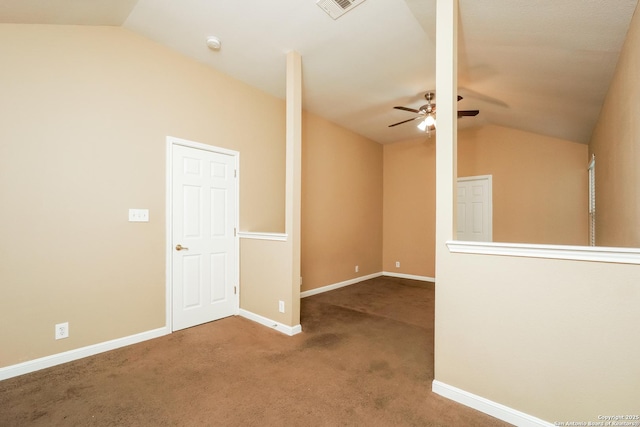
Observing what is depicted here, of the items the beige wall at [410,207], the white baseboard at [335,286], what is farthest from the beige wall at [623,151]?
the white baseboard at [335,286]

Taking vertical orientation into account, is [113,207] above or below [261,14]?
below

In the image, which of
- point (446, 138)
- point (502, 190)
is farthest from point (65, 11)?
point (502, 190)

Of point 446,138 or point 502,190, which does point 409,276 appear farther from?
point 446,138

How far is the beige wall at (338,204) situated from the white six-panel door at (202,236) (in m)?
1.31

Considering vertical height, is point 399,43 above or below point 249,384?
above

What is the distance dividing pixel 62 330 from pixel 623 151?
15.7ft

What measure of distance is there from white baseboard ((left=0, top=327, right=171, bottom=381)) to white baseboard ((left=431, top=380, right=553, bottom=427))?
2.73 m

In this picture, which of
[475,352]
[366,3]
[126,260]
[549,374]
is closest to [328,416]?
[475,352]

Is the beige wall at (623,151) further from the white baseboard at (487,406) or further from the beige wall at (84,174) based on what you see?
the beige wall at (84,174)

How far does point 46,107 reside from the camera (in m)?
2.27

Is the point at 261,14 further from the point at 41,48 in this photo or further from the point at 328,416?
the point at 328,416

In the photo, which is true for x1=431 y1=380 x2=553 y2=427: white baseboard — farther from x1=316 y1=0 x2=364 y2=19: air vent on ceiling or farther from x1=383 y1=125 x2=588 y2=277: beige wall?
x1=383 y1=125 x2=588 y2=277: beige wall

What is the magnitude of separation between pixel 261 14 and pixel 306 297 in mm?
3736

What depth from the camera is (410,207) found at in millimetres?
5875
